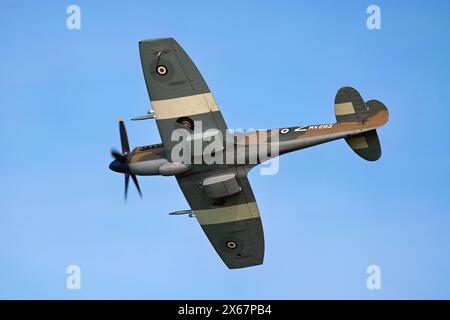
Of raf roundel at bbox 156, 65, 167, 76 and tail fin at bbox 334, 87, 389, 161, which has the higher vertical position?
raf roundel at bbox 156, 65, 167, 76

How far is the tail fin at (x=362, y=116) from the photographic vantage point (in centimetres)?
3177

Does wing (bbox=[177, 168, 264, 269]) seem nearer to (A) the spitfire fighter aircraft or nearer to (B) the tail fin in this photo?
(A) the spitfire fighter aircraft

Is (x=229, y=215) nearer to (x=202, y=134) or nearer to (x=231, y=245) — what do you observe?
(x=231, y=245)

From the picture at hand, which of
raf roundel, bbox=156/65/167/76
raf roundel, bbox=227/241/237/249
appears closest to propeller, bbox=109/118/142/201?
raf roundel, bbox=156/65/167/76

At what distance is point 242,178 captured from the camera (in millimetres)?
32969

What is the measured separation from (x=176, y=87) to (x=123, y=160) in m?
3.12

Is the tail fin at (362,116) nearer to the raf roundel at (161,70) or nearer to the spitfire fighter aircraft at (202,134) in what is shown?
the spitfire fighter aircraft at (202,134)

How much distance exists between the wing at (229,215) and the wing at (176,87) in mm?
1914

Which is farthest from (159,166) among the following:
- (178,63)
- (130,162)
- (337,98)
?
(337,98)

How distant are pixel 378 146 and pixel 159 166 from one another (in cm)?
680

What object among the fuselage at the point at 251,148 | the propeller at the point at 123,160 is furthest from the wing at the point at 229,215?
the propeller at the point at 123,160

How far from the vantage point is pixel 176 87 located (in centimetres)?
3189

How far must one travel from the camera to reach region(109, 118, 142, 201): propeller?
3319 centimetres

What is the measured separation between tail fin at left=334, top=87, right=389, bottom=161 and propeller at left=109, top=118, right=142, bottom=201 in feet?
22.0
